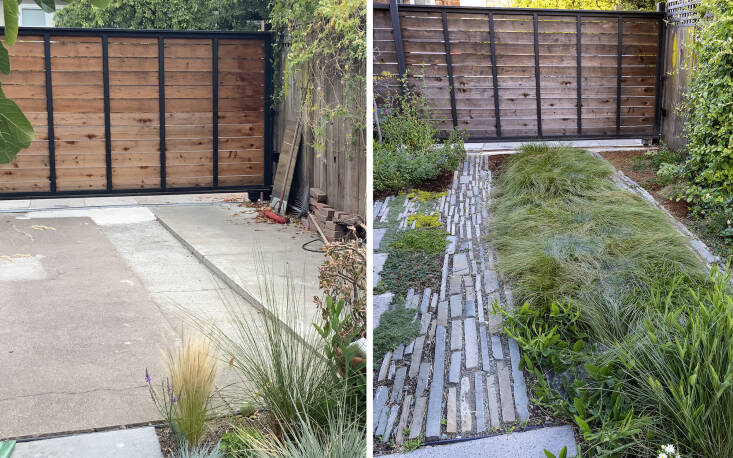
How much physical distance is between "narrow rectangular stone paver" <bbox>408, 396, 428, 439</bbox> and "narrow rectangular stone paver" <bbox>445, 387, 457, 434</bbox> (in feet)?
0.19

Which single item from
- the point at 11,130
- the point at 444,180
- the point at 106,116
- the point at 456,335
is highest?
the point at 106,116

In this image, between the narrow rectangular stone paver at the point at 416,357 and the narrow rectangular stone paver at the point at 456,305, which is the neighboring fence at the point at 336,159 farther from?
the narrow rectangular stone paver at the point at 416,357

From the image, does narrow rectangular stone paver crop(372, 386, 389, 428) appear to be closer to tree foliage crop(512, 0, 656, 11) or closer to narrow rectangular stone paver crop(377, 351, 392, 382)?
narrow rectangular stone paver crop(377, 351, 392, 382)

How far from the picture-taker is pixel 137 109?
2180mm

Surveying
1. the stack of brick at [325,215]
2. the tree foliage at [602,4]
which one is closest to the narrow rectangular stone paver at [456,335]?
the stack of brick at [325,215]

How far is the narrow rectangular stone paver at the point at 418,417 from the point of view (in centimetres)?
161

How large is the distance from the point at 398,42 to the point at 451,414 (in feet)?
4.00

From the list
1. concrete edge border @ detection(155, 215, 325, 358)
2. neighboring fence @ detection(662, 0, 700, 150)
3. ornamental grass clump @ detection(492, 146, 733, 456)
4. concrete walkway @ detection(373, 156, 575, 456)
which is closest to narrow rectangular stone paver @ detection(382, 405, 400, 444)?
concrete walkway @ detection(373, 156, 575, 456)

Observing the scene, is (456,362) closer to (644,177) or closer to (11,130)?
(644,177)

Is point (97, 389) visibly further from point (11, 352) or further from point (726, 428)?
point (726, 428)

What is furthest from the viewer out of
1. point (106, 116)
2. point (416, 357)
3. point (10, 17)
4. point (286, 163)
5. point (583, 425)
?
point (286, 163)

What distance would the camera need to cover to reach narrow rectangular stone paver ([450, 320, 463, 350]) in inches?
71.9

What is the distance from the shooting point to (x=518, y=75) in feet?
7.55

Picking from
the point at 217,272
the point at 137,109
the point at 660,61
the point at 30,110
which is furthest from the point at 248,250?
the point at 660,61
